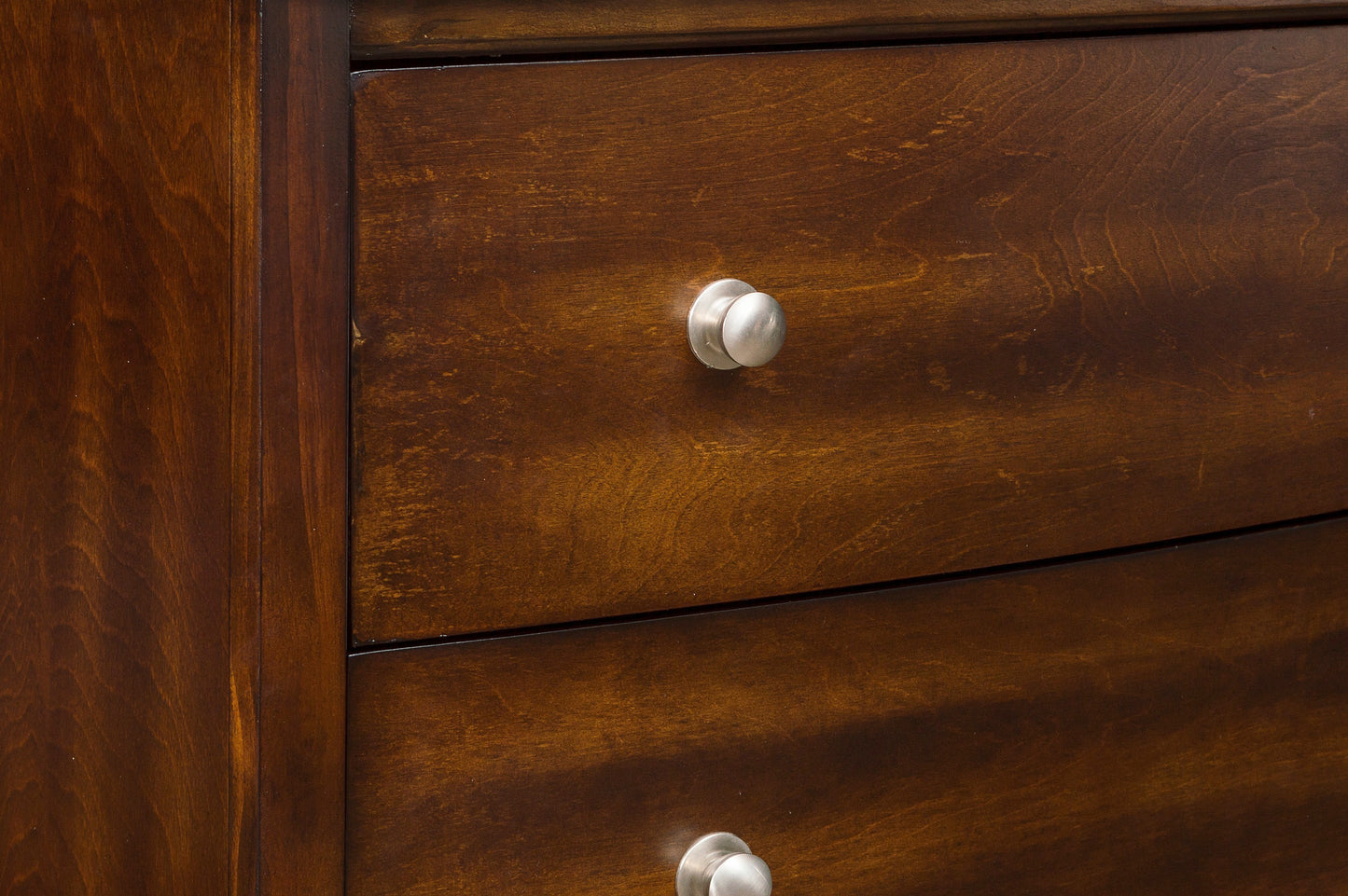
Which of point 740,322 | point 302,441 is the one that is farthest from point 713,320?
point 302,441

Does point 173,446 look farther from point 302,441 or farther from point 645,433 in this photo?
point 645,433

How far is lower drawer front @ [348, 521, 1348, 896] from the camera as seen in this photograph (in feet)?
1.84

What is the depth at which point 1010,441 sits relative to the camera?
0.64m

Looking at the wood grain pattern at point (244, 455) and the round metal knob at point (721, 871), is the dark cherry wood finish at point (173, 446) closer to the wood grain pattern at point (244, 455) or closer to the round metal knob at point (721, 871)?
the wood grain pattern at point (244, 455)

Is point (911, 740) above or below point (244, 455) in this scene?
below

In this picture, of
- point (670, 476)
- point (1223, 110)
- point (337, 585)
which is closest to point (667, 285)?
Result: point (670, 476)

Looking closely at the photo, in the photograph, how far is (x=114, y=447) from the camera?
0.52 m

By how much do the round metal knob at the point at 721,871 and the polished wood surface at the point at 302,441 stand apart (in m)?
0.16

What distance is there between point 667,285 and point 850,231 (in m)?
0.09

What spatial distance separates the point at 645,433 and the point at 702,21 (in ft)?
0.57

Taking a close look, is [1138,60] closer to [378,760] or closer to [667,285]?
[667,285]

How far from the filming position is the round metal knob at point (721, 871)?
55cm

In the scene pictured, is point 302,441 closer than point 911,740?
Yes

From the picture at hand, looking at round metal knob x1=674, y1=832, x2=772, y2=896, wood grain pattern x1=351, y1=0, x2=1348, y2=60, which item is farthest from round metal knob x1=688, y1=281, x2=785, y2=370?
round metal knob x1=674, y1=832, x2=772, y2=896
